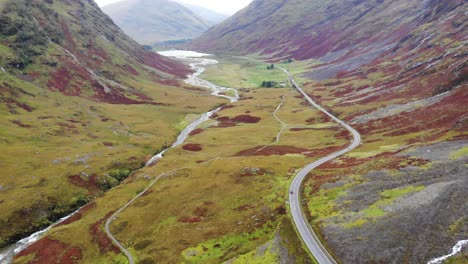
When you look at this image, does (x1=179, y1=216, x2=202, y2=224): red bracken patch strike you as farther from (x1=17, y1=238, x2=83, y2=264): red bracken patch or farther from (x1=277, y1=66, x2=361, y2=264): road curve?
(x1=17, y1=238, x2=83, y2=264): red bracken patch

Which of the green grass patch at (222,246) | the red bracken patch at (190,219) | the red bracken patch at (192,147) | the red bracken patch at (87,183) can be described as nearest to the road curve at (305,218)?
the green grass patch at (222,246)

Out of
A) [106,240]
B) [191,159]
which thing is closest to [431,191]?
[106,240]

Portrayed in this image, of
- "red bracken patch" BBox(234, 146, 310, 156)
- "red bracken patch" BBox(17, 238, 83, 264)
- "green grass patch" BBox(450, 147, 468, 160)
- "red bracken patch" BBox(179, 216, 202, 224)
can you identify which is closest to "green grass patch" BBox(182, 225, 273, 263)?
"red bracken patch" BBox(179, 216, 202, 224)

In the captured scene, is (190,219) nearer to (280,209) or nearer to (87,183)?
(280,209)

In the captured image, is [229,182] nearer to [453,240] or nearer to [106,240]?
[106,240]

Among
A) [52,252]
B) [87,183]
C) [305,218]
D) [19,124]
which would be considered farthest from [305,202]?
[19,124]

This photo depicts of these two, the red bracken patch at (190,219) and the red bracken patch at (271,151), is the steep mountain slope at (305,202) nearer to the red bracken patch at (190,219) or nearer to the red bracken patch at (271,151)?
the red bracken patch at (190,219)
